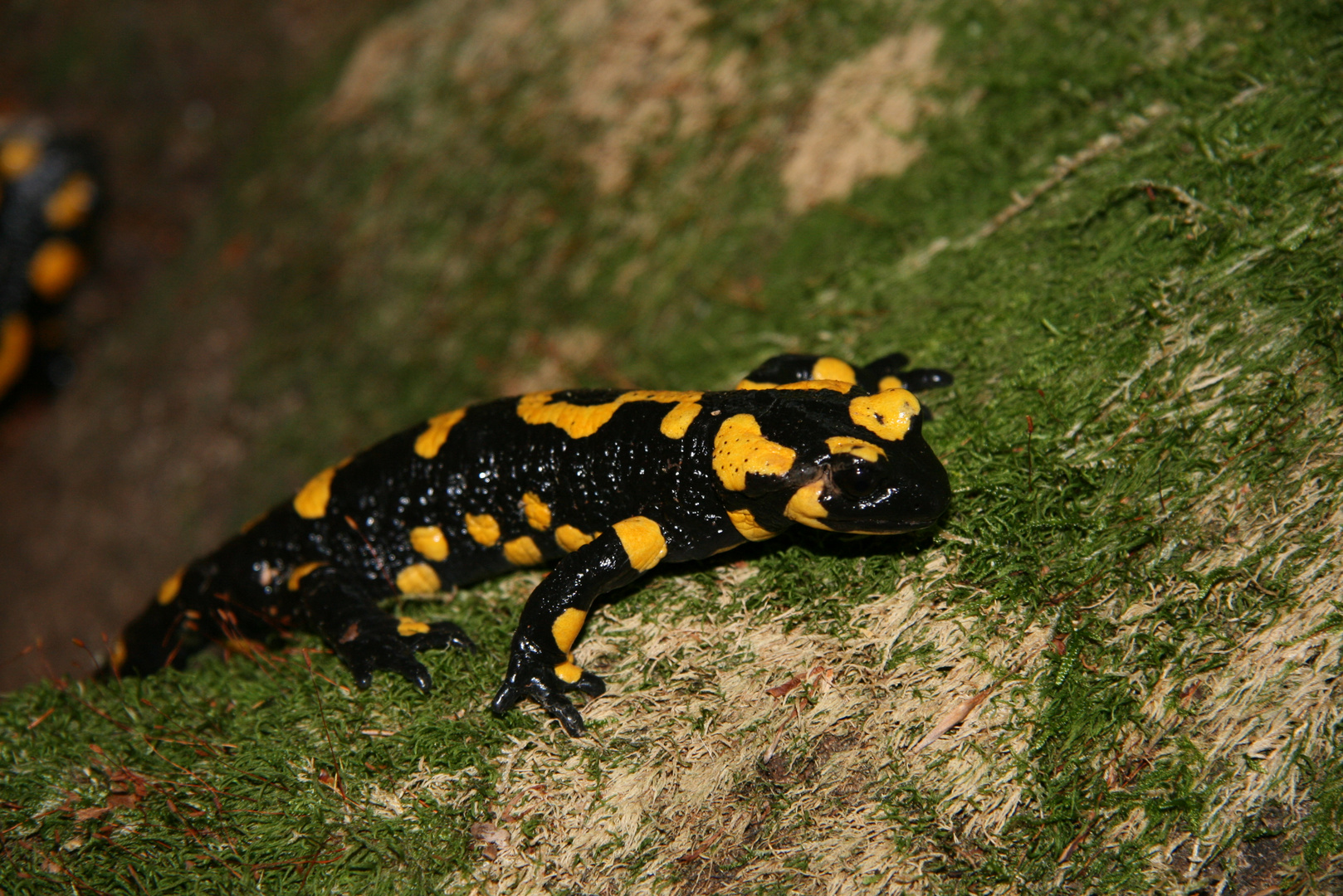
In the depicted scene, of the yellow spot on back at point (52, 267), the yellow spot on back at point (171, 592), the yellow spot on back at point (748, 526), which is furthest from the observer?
the yellow spot on back at point (52, 267)

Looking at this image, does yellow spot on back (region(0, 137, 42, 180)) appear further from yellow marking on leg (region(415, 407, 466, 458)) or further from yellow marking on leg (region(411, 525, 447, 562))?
yellow marking on leg (region(411, 525, 447, 562))

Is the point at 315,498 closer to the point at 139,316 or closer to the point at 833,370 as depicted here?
the point at 833,370

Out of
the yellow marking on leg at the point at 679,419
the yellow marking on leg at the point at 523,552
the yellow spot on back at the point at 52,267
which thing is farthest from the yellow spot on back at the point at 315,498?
the yellow spot on back at the point at 52,267

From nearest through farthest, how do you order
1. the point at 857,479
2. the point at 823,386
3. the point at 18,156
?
1. the point at 857,479
2. the point at 823,386
3. the point at 18,156

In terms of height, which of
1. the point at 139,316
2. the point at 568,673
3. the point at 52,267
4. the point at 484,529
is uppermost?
the point at 52,267

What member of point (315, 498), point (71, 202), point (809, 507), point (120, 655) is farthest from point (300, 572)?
point (71, 202)

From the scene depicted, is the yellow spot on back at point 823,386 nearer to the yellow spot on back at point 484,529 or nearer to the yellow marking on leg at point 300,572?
the yellow spot on back at point 484,529

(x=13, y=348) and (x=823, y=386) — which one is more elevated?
(x=13, y=348)
